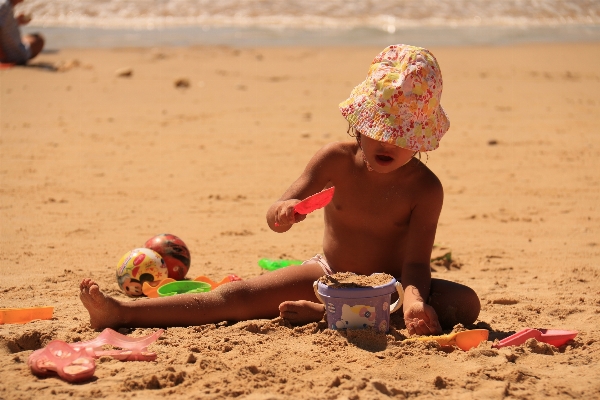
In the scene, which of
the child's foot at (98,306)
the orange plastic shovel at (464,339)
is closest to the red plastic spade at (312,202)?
the orange plastic shovel at (464,339)

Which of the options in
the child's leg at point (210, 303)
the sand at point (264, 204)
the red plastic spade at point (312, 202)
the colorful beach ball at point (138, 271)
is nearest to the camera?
the sand at point (264, 204)

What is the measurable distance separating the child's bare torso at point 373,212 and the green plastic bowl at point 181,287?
66cm

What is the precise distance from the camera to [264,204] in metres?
5.81

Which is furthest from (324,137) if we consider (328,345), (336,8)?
(336,8)

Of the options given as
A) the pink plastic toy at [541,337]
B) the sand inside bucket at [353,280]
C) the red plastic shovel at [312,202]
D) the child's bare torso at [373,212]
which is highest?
the red plastic shovel at [312,202]

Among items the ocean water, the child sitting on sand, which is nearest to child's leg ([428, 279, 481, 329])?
the child sitting on sand

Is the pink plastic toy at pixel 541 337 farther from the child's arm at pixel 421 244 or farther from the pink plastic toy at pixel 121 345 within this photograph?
the pink plastic toy at pixel 121 345

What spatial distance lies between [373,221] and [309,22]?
41.3 ft

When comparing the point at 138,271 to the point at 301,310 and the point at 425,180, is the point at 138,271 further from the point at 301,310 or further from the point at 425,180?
the point at 425,180

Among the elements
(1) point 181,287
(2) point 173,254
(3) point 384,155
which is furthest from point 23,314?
(3) point 384,155

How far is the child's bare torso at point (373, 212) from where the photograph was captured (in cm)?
359

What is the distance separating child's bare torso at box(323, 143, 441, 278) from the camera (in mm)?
3586

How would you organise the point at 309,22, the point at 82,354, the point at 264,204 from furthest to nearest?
the point at 309,22
the point at 264,204
the point at 82,354

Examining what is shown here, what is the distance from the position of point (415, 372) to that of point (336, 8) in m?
14.6
